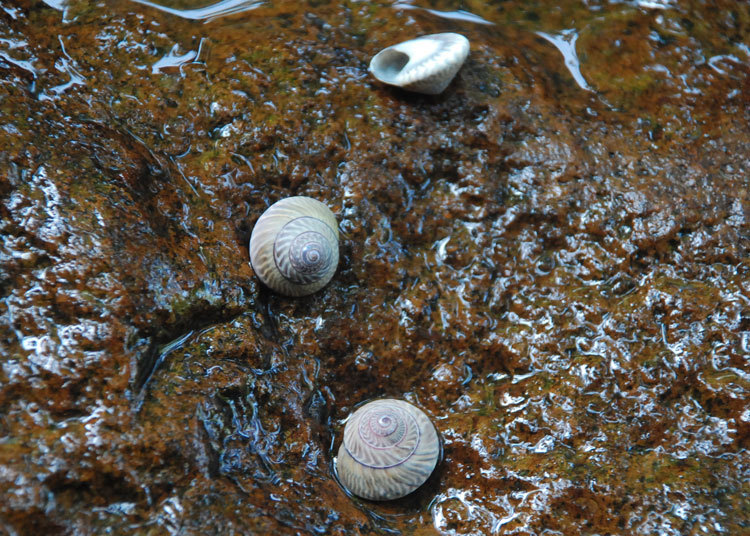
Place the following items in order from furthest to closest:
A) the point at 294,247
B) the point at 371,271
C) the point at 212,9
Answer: the point at 212,9 → the point at 371,271 → the point at 294,247

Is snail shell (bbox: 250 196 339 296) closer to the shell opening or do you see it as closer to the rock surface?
the rock surface

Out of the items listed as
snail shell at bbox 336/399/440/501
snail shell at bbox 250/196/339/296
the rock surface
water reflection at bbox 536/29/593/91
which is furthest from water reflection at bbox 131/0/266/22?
snail shell at bbox 336/399/440/501

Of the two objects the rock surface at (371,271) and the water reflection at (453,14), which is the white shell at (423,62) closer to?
the rock surface at (371,271)

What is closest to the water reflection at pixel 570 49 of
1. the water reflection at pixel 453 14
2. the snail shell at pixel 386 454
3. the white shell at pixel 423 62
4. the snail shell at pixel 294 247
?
the water reflection at pixel 453 14

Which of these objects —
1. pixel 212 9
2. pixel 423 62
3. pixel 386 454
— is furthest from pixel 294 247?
pixel 212 9

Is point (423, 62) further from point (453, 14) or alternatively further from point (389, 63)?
point (453, 14)

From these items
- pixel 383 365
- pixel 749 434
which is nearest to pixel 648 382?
pixel 749 434

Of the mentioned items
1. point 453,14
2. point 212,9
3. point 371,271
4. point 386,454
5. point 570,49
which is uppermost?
point 212,9
